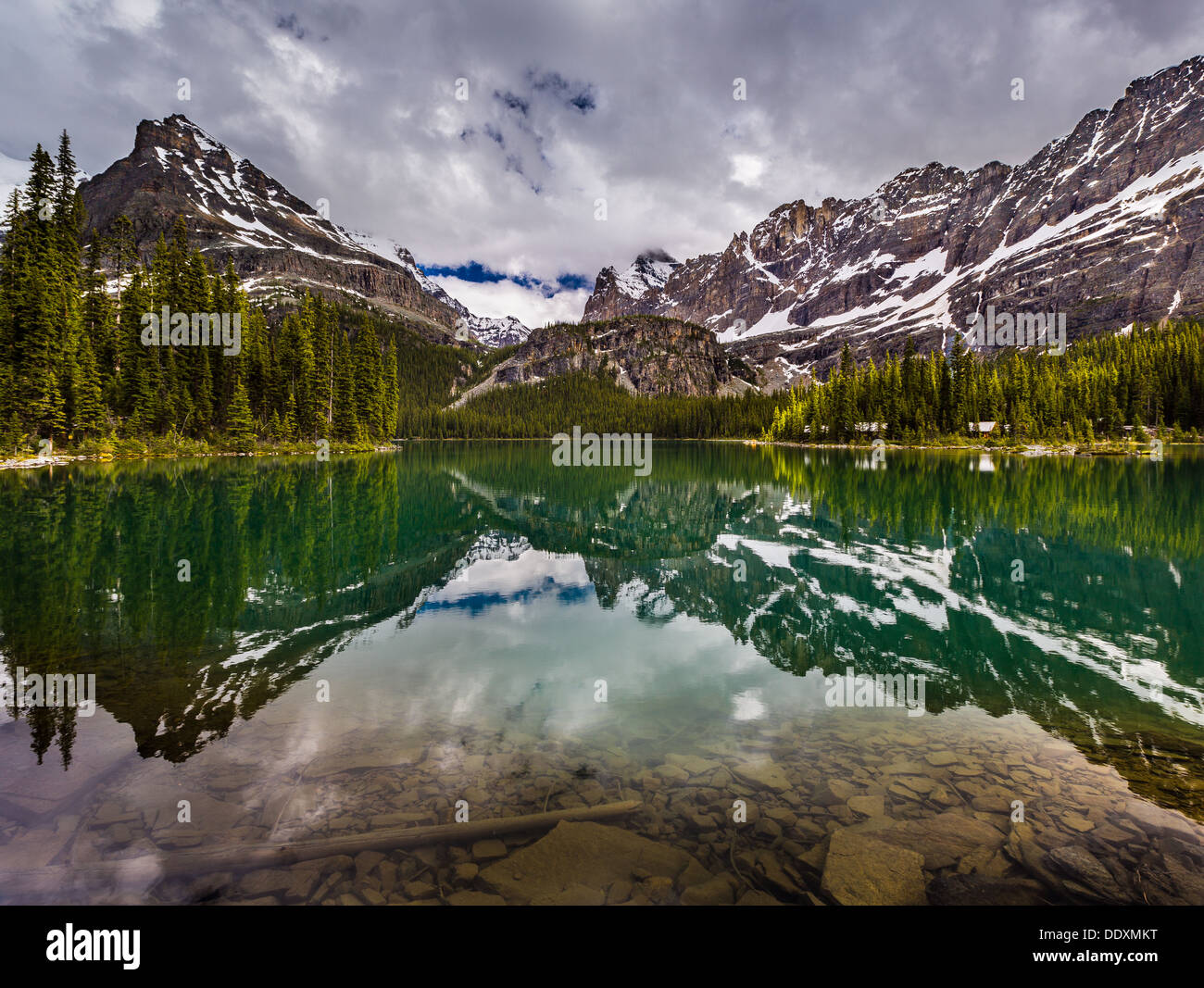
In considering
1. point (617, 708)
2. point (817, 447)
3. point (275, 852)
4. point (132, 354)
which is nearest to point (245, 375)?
point (132, 354)

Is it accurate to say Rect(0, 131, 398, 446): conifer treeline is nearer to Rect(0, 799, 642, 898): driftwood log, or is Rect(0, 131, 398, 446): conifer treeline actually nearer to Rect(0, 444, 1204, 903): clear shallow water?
Rect(0, 444, 1204, 903): clear shallow water

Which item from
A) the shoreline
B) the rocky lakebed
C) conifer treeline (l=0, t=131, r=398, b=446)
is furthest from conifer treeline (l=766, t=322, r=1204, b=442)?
the rocky lakebed

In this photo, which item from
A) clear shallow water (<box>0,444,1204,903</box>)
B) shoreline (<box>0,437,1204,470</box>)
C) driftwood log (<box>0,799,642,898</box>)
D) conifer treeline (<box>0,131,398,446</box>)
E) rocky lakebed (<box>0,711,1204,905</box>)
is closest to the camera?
driftwood log (<box>0,799,642,898</box>)

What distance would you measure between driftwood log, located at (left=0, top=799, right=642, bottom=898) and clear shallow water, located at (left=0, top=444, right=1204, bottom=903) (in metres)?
0.06

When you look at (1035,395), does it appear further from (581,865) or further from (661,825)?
(581,865)

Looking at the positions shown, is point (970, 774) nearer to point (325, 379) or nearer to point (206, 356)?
point (206, 356)

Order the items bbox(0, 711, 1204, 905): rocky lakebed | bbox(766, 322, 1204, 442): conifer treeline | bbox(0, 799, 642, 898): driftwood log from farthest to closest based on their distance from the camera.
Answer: bbox(766, 322, 1204, 442): conifer treeline < bbox(0, 711, 1204, 905): rocky lakebed < bbox(0, 799, 642, 898): driftwood log

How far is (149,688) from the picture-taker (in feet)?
29.4

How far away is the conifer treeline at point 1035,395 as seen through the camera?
97250mm

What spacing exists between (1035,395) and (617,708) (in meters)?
117

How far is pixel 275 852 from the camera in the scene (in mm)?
5414

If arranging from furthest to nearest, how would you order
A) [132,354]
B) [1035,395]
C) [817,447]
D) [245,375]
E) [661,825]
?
[817,447], [1035,395], [245,375], [132,354], [661,825]

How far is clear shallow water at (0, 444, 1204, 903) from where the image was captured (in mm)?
5410
